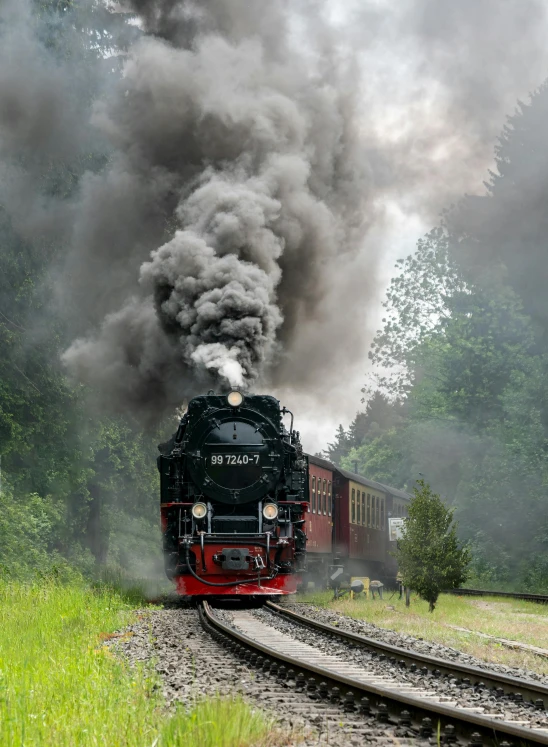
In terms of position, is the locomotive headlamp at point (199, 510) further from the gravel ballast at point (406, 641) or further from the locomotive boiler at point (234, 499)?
the gravel ballast at point (406, 641)

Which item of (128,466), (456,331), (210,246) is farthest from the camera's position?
(456,331)

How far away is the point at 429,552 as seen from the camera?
15.2 meters

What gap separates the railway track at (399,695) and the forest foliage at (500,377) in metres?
18.2

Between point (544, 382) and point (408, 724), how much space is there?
2119cm

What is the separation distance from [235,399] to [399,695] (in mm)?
8566

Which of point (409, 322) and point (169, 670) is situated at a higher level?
point (409, 322)

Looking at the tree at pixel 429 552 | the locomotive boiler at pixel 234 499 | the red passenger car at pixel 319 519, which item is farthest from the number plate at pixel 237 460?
the tree at pixel 429 552

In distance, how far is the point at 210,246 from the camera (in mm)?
15500

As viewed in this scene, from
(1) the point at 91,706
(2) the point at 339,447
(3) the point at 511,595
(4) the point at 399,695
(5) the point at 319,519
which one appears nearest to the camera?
(1) the point at 91,706

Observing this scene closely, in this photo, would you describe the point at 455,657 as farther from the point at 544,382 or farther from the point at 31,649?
the point at 544,382

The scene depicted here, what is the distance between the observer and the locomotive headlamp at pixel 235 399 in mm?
13617

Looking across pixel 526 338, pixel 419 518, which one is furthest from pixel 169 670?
pixel 526 338

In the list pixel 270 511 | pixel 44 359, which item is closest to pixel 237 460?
pixel 270 511

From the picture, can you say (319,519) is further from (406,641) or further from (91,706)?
(91,706)
